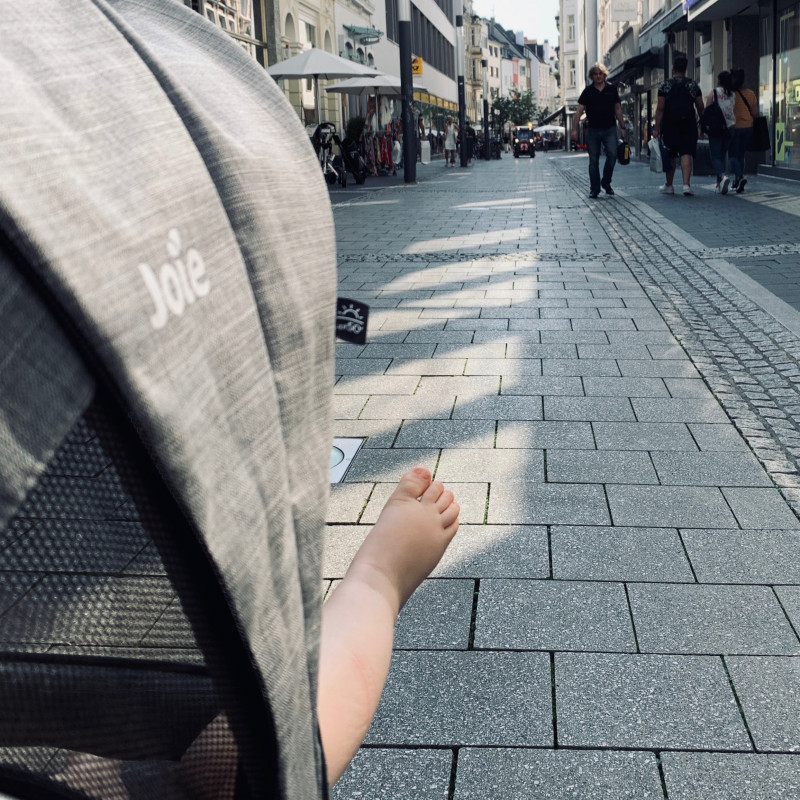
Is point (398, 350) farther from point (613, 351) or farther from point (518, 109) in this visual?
point (518, 109)

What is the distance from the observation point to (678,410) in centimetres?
420

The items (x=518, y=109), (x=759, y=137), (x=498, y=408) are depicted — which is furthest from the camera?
(x=518, y=109)

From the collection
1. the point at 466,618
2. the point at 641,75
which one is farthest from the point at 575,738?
the point at 641,75

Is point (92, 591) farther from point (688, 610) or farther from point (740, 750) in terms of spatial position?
point (688, 610)

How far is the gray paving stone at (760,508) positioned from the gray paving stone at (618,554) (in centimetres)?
26

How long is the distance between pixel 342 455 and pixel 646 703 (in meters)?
1.89

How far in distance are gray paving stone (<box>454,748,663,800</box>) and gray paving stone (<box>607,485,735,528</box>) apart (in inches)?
47.8

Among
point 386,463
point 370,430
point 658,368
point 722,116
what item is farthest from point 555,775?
point 722,116

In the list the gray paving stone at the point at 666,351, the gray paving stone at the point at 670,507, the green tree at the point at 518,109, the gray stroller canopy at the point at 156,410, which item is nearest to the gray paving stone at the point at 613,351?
the gray paving stone at the point at 666,351

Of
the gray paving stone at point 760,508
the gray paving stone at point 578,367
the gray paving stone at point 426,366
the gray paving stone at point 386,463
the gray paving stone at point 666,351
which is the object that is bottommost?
the gray paving stone at point 760,508

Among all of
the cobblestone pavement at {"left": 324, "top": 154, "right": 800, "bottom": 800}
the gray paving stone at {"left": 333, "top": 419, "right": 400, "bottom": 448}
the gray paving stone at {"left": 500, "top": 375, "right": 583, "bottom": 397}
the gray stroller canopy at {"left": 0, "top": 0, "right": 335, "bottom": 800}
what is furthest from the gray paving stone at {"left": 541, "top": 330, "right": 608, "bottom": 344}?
the gray stroller canopy at {"left": 0, "top": 0, "right": 335, "bottom": 800}

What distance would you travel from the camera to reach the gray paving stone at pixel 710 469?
3.35 meters

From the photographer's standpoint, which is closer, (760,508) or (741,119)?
(760,508)

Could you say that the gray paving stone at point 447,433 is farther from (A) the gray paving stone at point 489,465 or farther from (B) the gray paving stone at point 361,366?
(B) the gray paving stone at point 361,366
